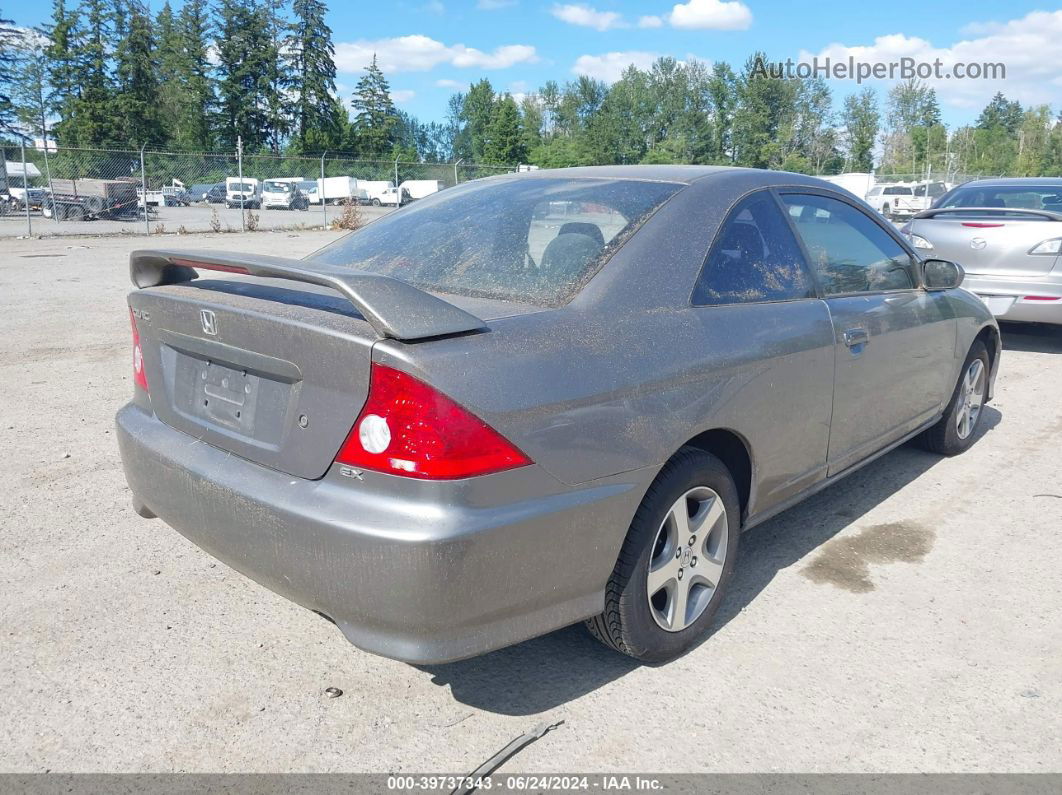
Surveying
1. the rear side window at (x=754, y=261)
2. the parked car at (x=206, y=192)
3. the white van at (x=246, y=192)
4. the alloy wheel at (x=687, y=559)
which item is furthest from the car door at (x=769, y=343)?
the parked car at (x=206, y=192)

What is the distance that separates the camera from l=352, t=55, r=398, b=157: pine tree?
8419 centimetres

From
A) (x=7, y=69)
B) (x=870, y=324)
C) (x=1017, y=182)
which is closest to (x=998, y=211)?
(x=1017, y=182)

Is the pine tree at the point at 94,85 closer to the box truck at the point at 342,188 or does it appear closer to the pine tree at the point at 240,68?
the pine tree at the point at 240,68

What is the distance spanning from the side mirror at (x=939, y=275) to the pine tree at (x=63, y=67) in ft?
246

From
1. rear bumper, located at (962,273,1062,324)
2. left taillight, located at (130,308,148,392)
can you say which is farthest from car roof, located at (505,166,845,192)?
rear bumper, located at (962,273,1062,324)

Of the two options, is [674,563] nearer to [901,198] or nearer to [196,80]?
[901,198]

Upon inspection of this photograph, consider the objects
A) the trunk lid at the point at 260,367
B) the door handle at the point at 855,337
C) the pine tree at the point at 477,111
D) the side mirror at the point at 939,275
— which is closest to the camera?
the trunk lid at the point at 260,367

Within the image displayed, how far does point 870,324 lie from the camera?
3.69m

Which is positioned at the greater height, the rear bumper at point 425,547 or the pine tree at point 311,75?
the pine tree at point 311,75

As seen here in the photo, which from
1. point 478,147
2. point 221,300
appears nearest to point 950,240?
point 221,300

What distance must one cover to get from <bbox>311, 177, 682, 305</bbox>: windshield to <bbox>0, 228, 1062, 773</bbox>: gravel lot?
4.11 feet

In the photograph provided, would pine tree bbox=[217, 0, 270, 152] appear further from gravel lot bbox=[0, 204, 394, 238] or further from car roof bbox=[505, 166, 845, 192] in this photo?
car roof bbox=[505, 166, 845, 192]

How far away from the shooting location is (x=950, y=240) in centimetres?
802

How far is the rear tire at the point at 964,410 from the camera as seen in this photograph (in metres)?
4.85
